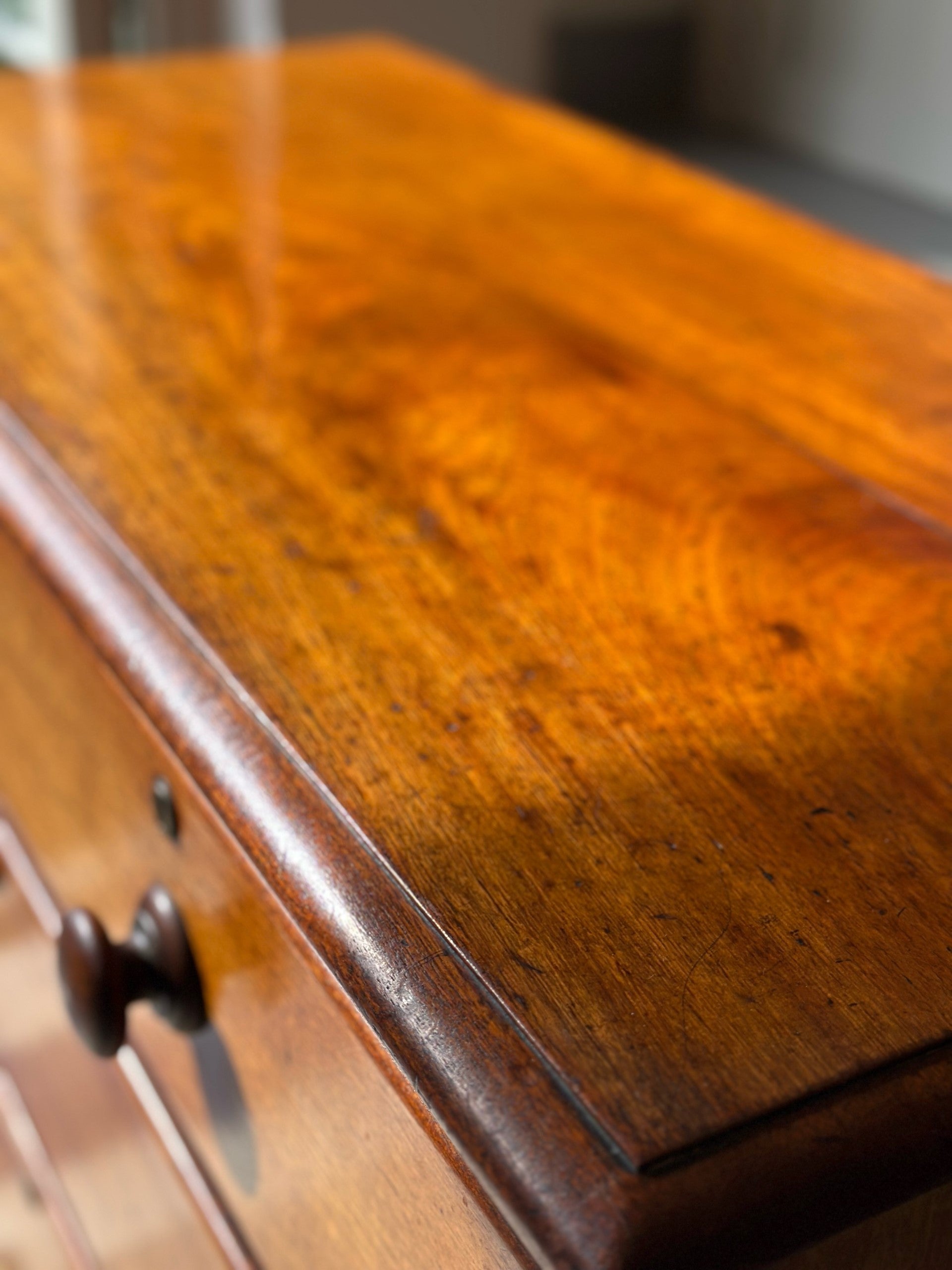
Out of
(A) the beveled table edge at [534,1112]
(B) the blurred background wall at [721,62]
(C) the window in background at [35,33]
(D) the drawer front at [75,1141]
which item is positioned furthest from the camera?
(C) the window in background at [35,33]

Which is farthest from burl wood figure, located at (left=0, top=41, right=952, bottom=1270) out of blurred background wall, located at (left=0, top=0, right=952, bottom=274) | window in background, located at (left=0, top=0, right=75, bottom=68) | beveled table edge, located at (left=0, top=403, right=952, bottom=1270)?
window in background, located at (left=0, top=0, right=75, bottom=68)

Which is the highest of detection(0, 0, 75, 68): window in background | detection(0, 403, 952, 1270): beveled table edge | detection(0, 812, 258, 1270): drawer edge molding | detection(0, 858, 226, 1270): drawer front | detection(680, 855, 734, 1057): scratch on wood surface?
detection(680, 855, 734, 1057): scratch on wood surface

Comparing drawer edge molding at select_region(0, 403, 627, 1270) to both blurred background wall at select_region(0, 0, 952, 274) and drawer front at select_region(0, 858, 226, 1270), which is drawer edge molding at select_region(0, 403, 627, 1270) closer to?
drawer front at select_region(0, 858, 226, 1270)

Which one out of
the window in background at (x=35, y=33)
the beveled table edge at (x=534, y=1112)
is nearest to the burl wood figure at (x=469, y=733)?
the beveled table edge at (x=534, y=1112)

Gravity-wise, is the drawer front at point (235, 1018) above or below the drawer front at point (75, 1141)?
above

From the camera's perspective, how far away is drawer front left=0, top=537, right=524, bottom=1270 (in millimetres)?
279

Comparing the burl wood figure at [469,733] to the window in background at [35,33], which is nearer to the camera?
the burl wood figure at [469,733]

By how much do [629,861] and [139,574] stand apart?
6.5 inches

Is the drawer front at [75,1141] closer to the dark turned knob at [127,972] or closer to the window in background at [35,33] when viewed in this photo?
the dark turned knob at [127,972]

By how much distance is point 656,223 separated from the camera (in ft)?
2.21

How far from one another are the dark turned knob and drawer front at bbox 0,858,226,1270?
99 mm

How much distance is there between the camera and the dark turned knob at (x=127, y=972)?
35 cm

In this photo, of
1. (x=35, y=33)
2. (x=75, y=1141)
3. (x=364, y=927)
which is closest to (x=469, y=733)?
(x=364, y=927)

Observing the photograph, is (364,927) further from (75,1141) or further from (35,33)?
(35,33)
